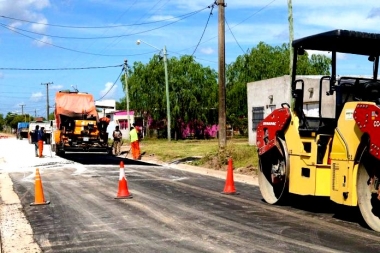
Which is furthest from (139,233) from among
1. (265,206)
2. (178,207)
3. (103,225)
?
(265,206)

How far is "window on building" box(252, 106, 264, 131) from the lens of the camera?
29.0m

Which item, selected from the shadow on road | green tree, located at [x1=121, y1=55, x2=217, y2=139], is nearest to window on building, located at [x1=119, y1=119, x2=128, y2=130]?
green tree, located at [x1=121, y1=55, x2=217, y2=139]

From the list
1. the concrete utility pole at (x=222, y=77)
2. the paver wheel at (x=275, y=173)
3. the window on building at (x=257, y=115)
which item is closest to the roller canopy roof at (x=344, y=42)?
the paver wheel at (x=275, y=173)

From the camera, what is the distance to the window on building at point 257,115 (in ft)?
95.2

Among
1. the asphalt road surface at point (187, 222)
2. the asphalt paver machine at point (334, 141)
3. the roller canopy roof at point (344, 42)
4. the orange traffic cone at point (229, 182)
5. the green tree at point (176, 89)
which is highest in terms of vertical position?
the green tree at point (176, 89)

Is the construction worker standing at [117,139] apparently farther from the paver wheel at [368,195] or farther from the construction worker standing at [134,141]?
the paver wheel at [368,195]

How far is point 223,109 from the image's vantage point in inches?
786

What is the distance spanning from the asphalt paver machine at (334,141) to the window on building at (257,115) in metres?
18.3

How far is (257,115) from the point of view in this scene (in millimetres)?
29609

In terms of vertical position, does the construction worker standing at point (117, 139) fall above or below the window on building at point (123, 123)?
below

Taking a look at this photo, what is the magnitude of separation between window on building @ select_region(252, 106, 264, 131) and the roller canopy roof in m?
19.4

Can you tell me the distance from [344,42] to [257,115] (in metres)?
20.8

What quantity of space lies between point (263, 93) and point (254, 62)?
24.6 meters

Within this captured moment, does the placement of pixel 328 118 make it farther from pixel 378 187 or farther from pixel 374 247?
pixel 374 247
